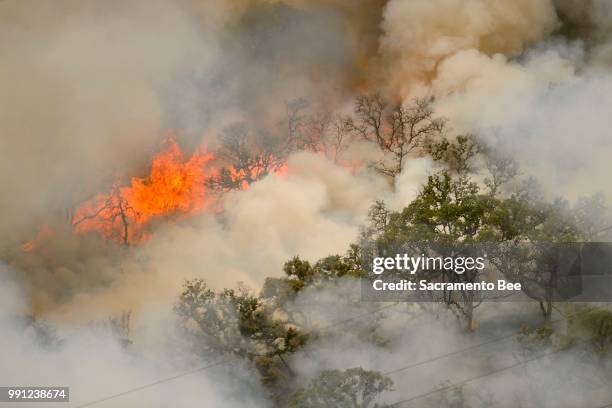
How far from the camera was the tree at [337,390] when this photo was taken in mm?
31891

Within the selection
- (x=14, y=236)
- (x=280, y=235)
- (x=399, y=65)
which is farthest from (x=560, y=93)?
(x=14, y=236)

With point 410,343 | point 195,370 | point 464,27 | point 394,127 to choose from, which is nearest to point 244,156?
point 394,127

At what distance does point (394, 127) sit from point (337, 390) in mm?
41444

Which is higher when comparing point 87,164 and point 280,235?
point 87,164

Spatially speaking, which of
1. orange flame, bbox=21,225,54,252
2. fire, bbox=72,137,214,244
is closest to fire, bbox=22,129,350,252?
fire, bbox=72,137,214,244

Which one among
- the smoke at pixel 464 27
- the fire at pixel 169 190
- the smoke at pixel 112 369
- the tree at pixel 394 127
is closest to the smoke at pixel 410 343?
the smoke at pixel 112 369

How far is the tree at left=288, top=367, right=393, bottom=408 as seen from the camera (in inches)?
1256

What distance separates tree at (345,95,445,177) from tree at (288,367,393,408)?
3369 centimetres

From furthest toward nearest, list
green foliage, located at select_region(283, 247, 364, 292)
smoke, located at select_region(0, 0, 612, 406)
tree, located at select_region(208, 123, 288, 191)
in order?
tree, located at select_region(208, 123, 288, 191)
smoke, located at select_region(0, 0, 612, 406)
green foliage, located at select_region(283, 247, 364, 292)

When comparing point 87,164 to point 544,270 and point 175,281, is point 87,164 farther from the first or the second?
point 544,270

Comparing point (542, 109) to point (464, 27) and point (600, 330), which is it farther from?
point (600, 330)

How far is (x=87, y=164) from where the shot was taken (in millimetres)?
64938

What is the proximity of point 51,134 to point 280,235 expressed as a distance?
22.4 meters

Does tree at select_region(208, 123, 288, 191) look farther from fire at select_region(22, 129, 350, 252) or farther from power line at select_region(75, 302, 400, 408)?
power line at select_region(75, 302, 400, 408)
